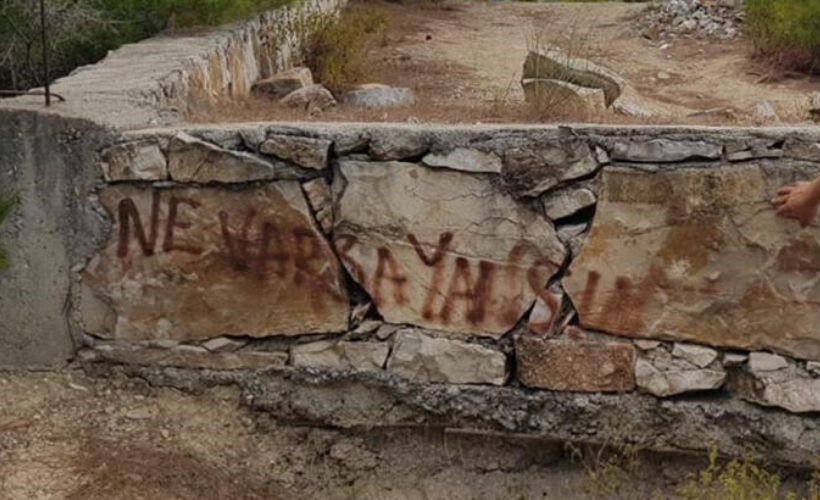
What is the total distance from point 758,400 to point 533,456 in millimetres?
797

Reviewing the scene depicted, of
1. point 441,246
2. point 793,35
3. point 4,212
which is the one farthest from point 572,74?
point 4,212

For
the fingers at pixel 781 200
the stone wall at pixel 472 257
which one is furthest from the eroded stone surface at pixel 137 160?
the fingers at pixel 781 200

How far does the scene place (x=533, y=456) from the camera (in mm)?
4602

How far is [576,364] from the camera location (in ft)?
14.5

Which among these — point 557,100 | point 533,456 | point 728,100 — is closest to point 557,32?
point 728,100

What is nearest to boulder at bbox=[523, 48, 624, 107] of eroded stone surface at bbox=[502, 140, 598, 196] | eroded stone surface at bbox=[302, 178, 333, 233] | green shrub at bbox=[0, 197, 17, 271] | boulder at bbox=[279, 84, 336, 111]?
boulder at bbox=[279, 84, 336, 111]

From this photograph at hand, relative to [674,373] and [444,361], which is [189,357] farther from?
[674,373]

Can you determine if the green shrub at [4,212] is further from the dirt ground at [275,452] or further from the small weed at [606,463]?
the small weed at [606,463]

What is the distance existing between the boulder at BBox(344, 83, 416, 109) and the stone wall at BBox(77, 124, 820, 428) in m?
1.82

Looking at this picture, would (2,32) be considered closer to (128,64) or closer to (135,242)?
(128,64)

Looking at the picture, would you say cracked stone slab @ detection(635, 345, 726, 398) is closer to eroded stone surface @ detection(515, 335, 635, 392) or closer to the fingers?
eroded stone surface @ detection(515, 335, 635, 392)

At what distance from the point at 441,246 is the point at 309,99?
5.91ft

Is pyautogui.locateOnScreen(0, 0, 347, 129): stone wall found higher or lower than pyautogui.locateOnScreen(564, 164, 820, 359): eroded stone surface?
higher

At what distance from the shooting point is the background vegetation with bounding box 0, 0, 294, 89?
5812mm
